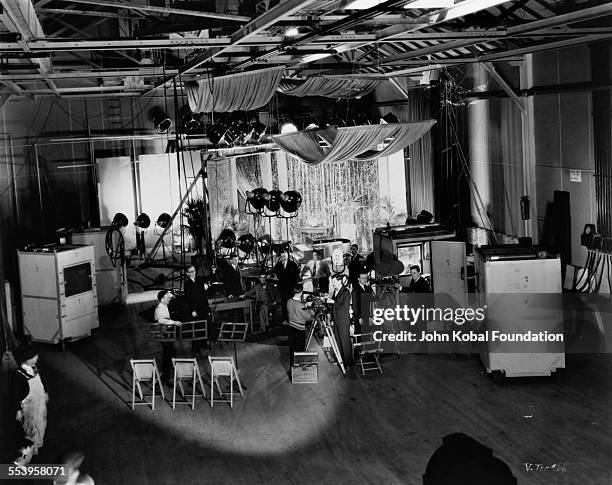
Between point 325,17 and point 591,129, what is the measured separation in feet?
17.5

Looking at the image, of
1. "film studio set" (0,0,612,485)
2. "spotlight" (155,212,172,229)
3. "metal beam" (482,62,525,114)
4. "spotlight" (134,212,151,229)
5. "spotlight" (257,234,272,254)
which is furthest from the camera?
"spotlight" (155,212,172,229)

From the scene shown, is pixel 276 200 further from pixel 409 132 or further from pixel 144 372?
pixel 144 372

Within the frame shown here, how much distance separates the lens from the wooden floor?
28.3 ft

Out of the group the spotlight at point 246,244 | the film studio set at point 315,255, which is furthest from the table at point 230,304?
the spotlight at point 246,244

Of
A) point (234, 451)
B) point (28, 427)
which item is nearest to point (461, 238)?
point (234, 451)

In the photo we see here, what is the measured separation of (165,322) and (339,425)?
3007 mm

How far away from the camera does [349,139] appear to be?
1330cm

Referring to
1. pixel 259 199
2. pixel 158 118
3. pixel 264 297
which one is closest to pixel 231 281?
pixel 264 297

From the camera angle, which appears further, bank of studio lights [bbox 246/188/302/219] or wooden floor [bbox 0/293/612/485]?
bank of studio lights [bbox 246/188/302/219]

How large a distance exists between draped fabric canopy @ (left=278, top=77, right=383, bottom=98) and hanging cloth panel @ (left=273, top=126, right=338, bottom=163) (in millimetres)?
776

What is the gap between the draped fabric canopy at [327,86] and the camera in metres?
14.3

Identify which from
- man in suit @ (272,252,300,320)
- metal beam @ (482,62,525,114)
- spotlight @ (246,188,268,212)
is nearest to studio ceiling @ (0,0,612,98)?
metal beam @ (482,62,525,114)

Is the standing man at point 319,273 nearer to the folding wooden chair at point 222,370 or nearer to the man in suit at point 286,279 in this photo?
the man in suit at point 286,279

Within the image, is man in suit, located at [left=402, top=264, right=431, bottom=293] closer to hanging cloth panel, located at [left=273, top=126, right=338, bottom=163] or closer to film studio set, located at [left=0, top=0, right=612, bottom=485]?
film studio set, located at [left=0, top=0, right=612, bottom=485]
